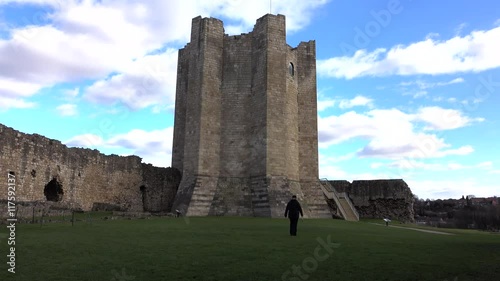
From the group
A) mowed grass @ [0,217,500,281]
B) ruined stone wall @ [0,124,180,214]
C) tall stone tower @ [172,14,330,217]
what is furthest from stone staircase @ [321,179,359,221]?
mowed grass @ [0,217,500,281]

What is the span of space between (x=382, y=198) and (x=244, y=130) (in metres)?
13.8

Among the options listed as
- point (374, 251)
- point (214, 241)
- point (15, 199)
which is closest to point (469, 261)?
point (374, 251)

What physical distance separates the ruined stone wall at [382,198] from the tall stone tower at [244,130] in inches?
278

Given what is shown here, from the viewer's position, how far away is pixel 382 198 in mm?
32250

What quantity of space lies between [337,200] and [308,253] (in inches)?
766

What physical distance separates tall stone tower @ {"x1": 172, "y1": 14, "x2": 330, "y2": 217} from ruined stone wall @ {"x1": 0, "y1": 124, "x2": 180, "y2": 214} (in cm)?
262

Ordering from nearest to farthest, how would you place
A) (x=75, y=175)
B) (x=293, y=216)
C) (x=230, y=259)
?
(x=230, y=259) → (x=293, y=216) → (x=75, y=175)

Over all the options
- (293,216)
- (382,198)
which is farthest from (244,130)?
(293,216)

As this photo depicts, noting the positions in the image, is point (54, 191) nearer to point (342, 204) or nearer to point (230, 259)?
point (230, 259)

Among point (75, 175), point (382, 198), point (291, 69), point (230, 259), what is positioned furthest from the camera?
point (382, 198)

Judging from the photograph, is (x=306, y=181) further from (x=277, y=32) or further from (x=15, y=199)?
(x=15, y=199)

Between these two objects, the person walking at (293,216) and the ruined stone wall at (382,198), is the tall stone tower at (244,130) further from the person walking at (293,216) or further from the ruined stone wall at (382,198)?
the person walking at (293,216)

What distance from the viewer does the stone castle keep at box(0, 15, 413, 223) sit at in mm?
23219

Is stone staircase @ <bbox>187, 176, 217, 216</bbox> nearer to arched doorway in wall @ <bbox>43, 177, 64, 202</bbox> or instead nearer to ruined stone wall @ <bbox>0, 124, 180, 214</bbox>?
ruined stone wall @ <bbox>0, 124, 180, 214</bbox>
